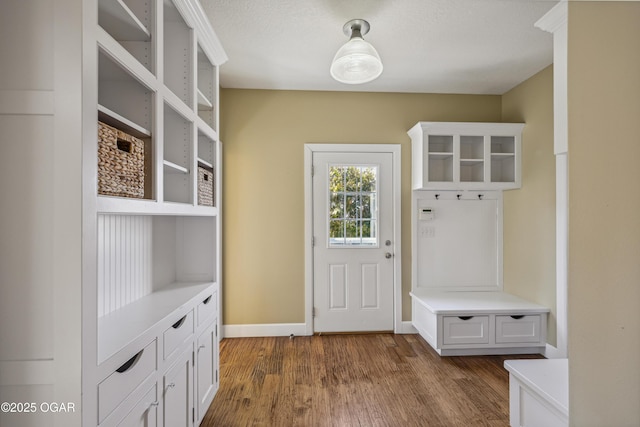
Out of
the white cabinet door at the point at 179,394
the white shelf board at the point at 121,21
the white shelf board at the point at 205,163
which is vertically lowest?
the white cabinet door at the point at 179,394

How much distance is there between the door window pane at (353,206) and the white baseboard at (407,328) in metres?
0.90

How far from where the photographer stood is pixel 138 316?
1.45 m

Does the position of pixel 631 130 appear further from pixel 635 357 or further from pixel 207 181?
pixel 207 181

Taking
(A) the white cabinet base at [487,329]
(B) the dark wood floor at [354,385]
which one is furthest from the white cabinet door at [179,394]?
(A) the white cabinet base at [487,329]

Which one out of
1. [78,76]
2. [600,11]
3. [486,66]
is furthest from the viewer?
[486,66]

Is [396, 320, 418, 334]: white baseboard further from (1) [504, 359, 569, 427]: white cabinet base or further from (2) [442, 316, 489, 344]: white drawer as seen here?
(1) [504, 359, 569, 427]: white cabinet base

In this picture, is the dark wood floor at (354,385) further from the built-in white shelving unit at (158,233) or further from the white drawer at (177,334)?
the white drawer at (177,334)

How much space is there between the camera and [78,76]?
0.87 m

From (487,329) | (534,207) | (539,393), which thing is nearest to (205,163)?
(539,393)

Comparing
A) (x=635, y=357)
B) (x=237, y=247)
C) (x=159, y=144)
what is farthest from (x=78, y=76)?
(x=237, y=247)

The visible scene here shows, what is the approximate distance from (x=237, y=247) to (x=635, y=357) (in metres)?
3.03

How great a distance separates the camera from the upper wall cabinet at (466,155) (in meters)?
3.13

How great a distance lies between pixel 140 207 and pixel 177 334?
0.69m

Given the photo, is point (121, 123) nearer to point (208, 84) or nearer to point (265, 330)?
point (208, 84)
